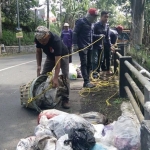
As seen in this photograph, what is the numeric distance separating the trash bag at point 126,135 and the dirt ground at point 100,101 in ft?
4.53

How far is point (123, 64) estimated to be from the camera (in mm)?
5855

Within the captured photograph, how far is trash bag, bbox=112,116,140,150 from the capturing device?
10.4 ft

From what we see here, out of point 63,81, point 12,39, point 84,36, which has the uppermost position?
point 84,36

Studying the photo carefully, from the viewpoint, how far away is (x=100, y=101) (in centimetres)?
618

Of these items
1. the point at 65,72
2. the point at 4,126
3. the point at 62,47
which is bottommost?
the point at 4,126

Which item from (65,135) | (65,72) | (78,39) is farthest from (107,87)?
(65,135)

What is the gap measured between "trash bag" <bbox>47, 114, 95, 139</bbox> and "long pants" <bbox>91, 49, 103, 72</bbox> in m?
4.61

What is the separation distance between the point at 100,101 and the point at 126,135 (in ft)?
9.56

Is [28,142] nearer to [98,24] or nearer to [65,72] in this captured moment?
[65,72]

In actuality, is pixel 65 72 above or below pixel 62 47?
below

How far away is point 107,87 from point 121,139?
4.23m

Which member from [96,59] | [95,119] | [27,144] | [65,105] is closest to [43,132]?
[27,144]

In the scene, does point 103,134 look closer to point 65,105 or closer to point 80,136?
point 80,136

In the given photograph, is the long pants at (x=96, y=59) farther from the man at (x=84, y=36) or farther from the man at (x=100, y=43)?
the man at (x=84, y=36)
